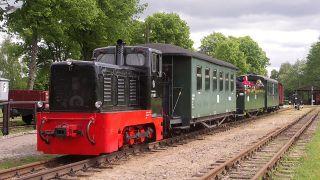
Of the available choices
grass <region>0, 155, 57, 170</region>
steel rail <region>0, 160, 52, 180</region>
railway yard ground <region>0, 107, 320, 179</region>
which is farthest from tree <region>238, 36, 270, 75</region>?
steel rail <region>0, 160, 52, 180</region>

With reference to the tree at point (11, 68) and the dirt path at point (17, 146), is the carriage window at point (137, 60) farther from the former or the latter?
the tree at point (11, 68)

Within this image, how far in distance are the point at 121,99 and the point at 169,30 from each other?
49.4m

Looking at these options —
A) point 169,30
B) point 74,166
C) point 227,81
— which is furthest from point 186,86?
point 169,30

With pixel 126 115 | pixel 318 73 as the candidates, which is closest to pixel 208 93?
pixel 126 115

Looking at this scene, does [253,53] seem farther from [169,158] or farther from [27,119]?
[169,158]

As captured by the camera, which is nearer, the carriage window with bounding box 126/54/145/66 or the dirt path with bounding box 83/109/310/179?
the dirt path with bounding box 83/109/310/179

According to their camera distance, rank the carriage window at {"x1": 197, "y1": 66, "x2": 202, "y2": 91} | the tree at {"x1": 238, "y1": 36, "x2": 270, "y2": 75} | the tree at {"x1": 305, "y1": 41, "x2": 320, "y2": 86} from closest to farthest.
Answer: the carriage window at {"x1": 197, "y1": 66, "x2": 202, "y2": 91}, the tree at {"x1": 238, "y1": 36, "x2": 270, "y2": 75}, the tree at {"x1": 305, "y1": 41, "x2": 320, "y2": 86}

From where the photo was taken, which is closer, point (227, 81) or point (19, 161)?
point (19, 161)

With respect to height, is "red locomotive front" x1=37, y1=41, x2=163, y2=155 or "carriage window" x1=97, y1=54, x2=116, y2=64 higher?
"carriage window" x1=97, y1=54, x2=116, y2=64

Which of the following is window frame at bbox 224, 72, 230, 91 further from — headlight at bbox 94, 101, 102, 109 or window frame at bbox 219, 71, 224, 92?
headlight at bbox 94, 101, 102, 109

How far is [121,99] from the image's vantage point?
12109 millimetres

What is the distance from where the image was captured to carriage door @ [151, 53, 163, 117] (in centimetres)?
1341

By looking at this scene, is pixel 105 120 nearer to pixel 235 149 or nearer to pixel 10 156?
pixel 10 156

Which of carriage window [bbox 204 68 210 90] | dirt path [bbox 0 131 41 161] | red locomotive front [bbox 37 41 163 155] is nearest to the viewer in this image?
red locomotive front [bbox 37 41 163 155]
